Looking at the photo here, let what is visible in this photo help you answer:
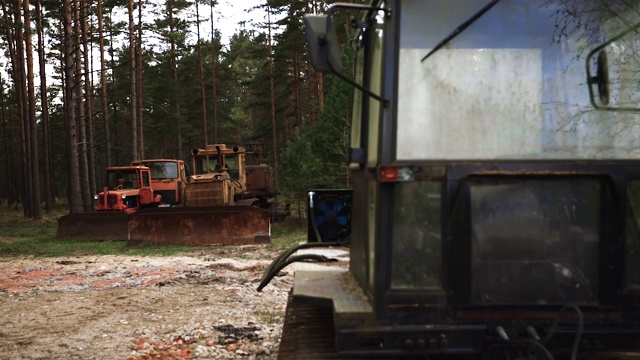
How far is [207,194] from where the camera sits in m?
18.5

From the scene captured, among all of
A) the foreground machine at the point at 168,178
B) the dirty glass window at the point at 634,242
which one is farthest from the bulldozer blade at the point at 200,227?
the dirty glass window at the point at 634,242

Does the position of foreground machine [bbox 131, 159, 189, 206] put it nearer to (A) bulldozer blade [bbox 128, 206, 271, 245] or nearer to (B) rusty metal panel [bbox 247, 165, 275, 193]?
(B) rusty metal panel [bbox 247, 165, 275, 193]

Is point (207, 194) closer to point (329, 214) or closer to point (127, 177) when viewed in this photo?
point (127, 177)

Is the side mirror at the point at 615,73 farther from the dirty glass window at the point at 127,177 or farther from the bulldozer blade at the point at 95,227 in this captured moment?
the dirty glass window at the point at 127,177

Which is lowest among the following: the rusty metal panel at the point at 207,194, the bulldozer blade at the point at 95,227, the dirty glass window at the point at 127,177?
the bulldozer blade at the point at 95,227

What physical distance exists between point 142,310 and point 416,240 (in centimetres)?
580

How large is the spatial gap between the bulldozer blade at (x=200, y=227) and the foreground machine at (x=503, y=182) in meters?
12.6

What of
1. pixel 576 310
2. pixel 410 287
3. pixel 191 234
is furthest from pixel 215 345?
pixel 191 234

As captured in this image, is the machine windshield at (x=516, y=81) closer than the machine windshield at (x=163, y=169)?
Yes

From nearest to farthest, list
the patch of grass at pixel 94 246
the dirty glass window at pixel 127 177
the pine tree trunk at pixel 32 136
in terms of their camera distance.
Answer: the patch of grass at pixel 94 246 → the dirty glass window at pixel 127 177 → the pine tree trunk at pixel 32 136

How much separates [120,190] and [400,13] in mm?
18977

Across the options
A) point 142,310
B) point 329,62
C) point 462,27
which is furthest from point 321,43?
point 142,310

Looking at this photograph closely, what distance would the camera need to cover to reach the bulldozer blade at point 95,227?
1717 centimetres

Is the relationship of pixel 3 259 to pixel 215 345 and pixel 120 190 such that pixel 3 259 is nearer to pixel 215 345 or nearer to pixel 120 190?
pixel 120 190
